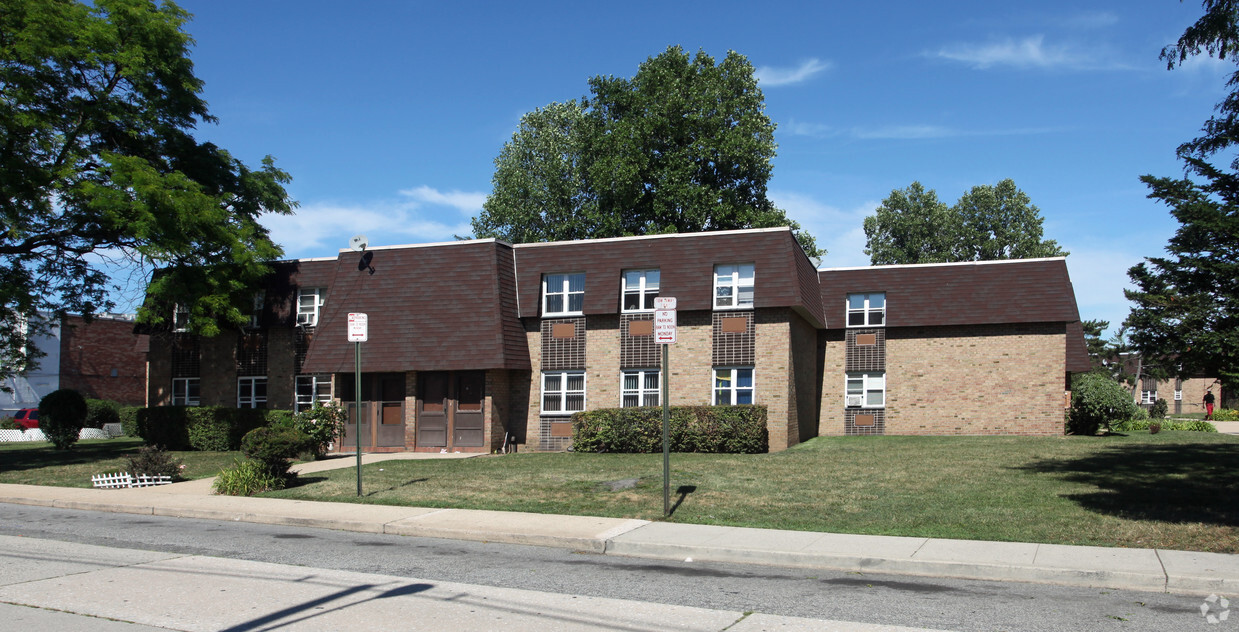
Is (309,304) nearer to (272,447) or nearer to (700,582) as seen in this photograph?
(272,447)

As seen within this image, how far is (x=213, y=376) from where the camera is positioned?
31.9 meters

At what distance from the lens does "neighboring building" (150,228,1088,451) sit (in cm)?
2547

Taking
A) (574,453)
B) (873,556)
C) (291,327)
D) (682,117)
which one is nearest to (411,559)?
(873,556)

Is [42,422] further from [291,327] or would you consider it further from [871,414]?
[871,414]

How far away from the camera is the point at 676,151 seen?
40906 millimetres

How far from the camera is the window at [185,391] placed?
3250 centimetres

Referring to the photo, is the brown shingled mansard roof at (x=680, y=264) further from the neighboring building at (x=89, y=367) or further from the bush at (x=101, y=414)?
A: the neighboring building at (x=89, y=367)

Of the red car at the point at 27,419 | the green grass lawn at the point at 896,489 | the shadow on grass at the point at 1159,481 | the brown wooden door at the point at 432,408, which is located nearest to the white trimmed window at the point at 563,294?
the brown wooden door at the point at 432,408

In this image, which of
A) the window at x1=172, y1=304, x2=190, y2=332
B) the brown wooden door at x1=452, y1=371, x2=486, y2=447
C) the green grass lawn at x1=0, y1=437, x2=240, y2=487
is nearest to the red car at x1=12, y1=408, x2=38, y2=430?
the green grass lawn at x1=0, y1=437, x2=240, y2=487

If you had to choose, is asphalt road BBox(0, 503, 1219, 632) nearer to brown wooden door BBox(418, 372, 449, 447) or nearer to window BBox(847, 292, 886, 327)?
brown wooden door BBox(418, 372, 449, 447)

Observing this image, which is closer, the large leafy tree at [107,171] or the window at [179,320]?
the large leafy tree at [107,171]

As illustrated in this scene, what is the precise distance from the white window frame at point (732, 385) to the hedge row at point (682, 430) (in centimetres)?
171

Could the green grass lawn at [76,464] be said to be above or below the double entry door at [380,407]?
below

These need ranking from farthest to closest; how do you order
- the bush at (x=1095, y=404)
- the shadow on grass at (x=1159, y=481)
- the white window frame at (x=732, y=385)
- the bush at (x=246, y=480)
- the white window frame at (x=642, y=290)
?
the bush at (x=1095, y=404) < the white window frame at (x=642, y=290) < the white window frame at (x=732, y=385) < the bush at (x=246, y=480) < the shadow on grass at (x=1159, y=481)
